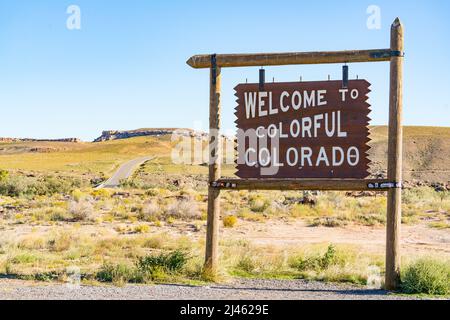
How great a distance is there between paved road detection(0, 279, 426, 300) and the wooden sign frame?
2.23ft

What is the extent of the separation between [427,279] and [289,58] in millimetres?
3911

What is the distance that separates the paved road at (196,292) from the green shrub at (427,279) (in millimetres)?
423

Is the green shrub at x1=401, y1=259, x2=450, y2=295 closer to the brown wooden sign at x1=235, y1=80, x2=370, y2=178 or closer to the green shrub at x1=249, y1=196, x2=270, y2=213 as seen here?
the brown wooden sign at x1=235, y1=80, x2=370, y2=178

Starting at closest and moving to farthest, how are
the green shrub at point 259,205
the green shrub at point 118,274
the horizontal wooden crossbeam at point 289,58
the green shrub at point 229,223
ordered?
1. the horizontal wooden crossbeam at point 289,58
2. the green shrub at point 118,274
3. the green shrub at point 229,223
4. the green shrub at point 259,205

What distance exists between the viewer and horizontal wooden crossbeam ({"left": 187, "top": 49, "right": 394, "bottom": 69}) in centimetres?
882

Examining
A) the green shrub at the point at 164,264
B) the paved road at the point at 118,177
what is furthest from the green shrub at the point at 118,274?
the paved road at the point at 118,177

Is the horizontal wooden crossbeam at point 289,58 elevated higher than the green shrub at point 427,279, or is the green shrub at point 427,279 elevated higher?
the horizontal wooden crossbeam at point 289,58

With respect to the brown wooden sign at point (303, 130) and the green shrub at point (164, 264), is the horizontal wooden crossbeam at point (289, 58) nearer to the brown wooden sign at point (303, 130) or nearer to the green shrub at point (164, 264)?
the brown wooden sign at point (303, 130)

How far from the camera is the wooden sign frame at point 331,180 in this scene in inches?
339

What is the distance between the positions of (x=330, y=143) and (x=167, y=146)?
514 feet

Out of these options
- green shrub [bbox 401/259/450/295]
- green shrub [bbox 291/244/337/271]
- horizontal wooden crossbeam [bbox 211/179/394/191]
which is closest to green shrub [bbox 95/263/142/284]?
horizontal wooden crossbeam [bbox 211/179/394/191]
